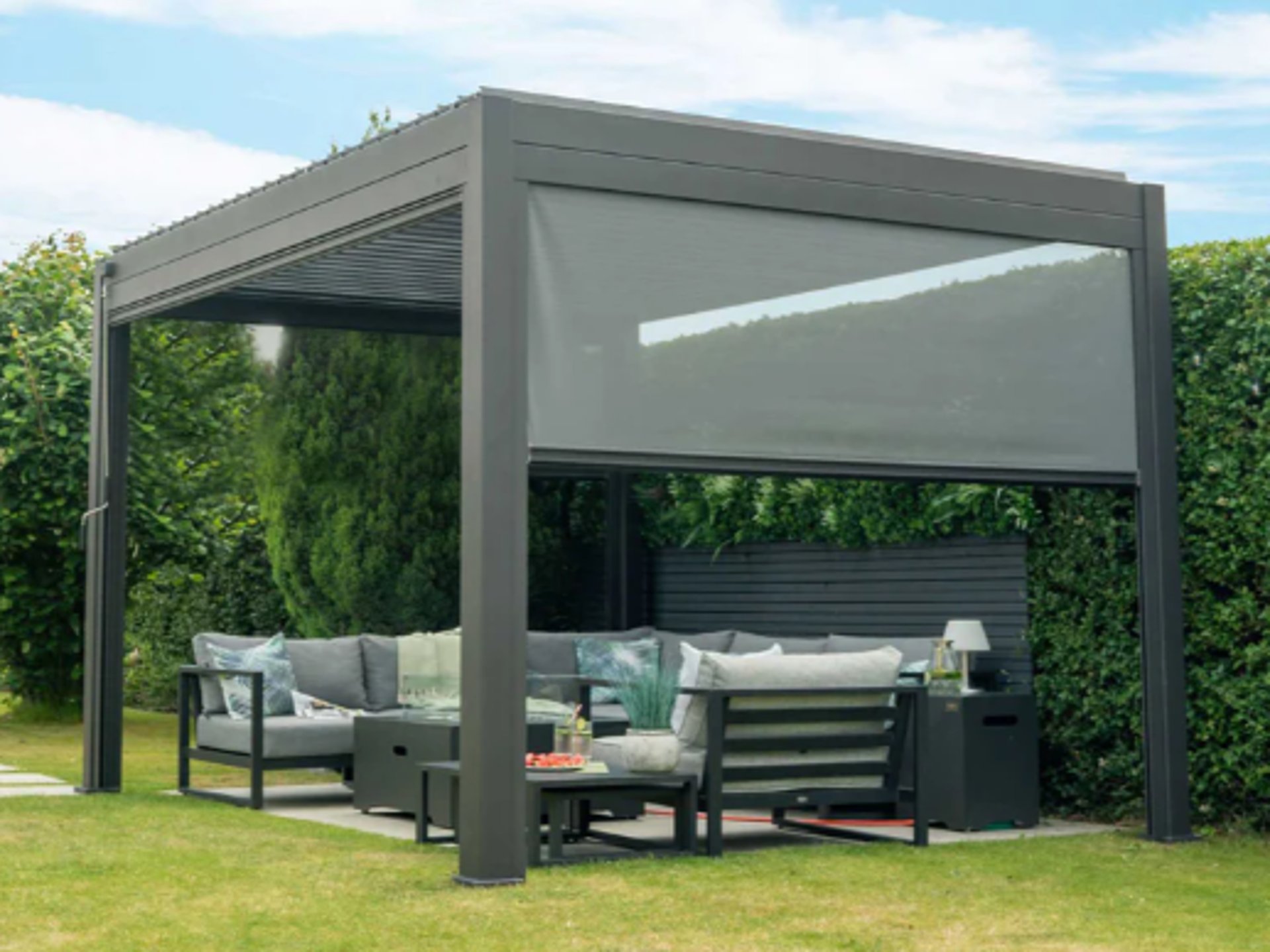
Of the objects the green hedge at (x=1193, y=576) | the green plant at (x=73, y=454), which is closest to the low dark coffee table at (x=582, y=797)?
the green hedge at (x=1193, y=576)

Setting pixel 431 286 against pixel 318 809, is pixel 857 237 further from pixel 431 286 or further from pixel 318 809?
pixel 318 809

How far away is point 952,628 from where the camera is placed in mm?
8977

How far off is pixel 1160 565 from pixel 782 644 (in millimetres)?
2892

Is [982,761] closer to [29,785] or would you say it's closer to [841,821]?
[841,821]

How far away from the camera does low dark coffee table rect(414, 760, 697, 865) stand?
6902mm

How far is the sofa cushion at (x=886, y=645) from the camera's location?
946 cm

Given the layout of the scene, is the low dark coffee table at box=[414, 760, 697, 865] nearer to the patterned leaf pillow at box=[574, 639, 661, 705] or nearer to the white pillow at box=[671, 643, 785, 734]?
the white pillow at box=[671, 643, 785, 734]

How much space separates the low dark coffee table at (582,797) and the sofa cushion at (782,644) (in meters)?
2.63

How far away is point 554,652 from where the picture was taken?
37.1 ft

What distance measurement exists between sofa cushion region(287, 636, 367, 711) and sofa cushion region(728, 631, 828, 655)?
2218 mm

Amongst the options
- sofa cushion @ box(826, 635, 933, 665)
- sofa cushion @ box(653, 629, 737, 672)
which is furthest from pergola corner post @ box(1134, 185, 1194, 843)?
sofa cushion @ box(653, 629, 737, 672)

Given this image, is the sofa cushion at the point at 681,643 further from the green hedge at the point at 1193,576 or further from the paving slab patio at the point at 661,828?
the paving slab patio at the point at 661,828

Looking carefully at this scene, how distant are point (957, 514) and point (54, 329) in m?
8.22

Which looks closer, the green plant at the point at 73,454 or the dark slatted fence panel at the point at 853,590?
the dark slatted fence panel at the point at 853,590
